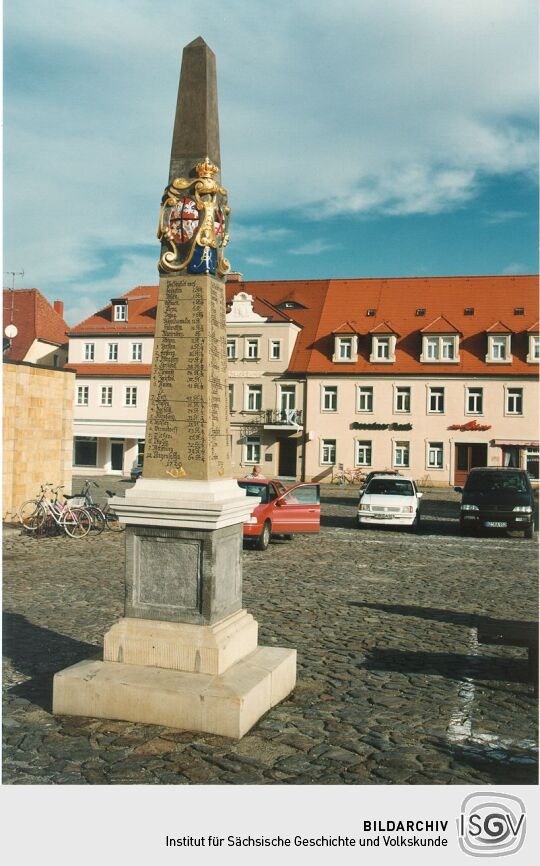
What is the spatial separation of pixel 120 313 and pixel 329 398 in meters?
13.9

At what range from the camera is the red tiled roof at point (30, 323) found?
4791 cm

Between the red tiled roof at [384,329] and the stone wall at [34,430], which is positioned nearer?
the stone wall at [34,430]

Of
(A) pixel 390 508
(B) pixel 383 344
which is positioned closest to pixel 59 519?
(A) pixel 390 508

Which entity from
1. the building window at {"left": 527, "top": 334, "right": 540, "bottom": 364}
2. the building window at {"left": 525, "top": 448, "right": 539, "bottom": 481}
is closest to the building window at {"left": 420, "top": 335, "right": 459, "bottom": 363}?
the building window at {"left": 527, "top": 334, "right": 540, "bottom": 364}

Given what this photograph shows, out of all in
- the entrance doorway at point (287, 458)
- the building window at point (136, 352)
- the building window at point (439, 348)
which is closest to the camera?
the building window at point (439, 348)

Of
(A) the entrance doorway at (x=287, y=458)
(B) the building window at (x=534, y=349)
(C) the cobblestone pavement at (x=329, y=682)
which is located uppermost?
(B) the building window at (x=534, y=349)

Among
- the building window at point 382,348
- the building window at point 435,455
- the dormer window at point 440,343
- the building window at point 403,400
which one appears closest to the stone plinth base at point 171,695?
the building window at point 435,455

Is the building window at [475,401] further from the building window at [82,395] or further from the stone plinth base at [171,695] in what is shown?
the stone plinth base at [171,695]

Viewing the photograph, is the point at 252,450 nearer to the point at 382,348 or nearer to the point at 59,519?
the point at 382,348

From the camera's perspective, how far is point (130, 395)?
4759 cm

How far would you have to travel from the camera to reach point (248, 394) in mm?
46969
